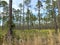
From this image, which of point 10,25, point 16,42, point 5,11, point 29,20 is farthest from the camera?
point 29,20

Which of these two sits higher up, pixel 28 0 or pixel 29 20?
pixel 28 0

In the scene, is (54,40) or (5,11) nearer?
(54,40)

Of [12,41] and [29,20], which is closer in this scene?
[12,41]

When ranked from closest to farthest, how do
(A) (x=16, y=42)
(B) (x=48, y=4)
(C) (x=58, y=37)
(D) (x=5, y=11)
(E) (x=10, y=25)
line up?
1. (C) (x=58, y=37)
2. (A) (x=16, y=42)
3. (E) (x=10, y=25)
4. (B) (x=48, y=4)
5. (D) (x=5, y=11)

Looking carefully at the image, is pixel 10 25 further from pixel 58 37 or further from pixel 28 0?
pixel 28 0

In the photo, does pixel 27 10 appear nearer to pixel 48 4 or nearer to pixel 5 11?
pixel 5 11

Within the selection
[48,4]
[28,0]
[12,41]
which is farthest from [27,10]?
[12,41]

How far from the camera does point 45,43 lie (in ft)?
12.0

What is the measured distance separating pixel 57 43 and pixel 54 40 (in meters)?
0.09

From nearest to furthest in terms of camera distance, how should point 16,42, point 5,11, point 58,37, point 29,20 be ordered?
point 58,37
point 16,42
point 5,11
point 29,20

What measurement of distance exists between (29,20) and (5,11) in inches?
228

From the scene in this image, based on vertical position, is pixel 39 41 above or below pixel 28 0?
below

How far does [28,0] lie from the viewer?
33.5 m

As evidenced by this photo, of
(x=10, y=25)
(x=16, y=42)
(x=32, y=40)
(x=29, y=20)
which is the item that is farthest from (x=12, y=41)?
(x=29, y=20)
